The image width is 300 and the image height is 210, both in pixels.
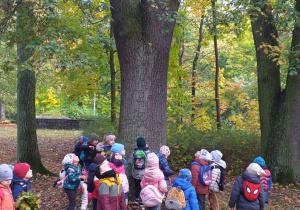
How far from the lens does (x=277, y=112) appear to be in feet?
34.6

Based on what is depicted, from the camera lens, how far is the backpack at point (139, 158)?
7.06 metres

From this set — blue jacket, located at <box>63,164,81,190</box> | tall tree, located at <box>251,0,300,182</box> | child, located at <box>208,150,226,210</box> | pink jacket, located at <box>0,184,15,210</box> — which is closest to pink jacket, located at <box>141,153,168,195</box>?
child, located at <box>208,150,226,210</box>

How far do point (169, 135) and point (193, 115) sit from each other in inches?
270

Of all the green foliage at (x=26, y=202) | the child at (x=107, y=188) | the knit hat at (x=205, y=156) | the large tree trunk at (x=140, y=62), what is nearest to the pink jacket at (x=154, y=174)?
the child at (x=107, y=188)

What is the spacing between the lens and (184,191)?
5.56 m

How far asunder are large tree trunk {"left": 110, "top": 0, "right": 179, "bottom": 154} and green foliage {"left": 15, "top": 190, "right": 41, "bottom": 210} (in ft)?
9.78

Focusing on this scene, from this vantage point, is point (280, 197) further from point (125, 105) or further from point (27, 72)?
point (27, 72)

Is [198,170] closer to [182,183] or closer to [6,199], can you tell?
[182,183]

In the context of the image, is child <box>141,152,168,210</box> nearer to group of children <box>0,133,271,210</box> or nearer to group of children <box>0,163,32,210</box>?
group of children <box>0,133,271,210</box>

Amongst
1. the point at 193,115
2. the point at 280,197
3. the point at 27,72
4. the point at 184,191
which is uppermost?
the point at 27,72

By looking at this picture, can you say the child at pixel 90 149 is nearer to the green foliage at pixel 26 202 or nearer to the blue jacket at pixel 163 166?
the blue jacket at pixel 163 166

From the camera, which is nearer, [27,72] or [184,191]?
[184,191]

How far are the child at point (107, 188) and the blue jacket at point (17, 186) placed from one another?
1209mm

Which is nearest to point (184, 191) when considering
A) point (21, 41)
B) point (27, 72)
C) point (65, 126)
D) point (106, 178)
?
point (106, 178)
